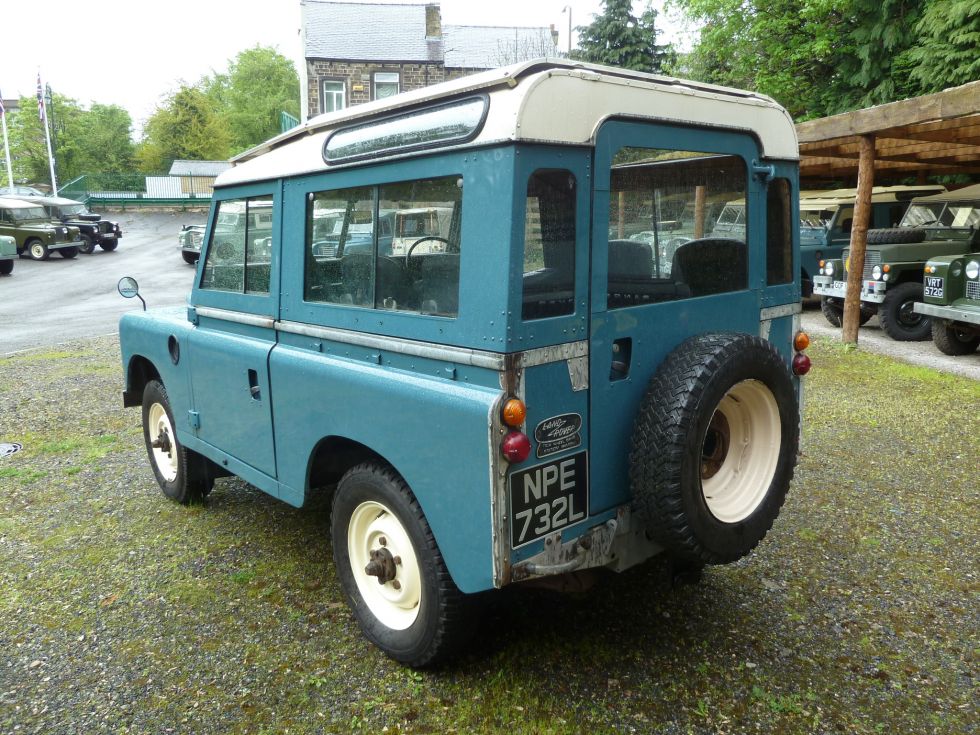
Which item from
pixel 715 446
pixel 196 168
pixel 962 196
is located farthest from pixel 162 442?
pixel 196 168

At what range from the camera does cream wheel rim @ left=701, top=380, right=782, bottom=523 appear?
3.06m

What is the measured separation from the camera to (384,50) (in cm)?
3319

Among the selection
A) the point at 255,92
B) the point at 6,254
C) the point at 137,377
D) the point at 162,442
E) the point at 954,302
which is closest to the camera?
the point at 162,442

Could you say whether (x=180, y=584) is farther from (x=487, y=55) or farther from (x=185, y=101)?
(x=185, y=101)

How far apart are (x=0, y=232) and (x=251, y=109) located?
47.6m

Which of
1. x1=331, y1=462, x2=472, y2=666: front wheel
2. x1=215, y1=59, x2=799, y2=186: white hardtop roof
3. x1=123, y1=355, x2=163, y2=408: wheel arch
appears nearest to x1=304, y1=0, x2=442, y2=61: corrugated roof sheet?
x1=123, y1=355, x2=163, y2=408: wheel arch

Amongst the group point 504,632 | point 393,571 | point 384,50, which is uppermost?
point 384,50

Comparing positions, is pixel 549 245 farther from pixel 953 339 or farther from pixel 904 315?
pixel 904 315

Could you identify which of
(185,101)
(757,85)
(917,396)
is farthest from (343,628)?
(185,101)

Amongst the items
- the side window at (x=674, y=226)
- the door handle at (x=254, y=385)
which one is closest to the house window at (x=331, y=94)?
the door handle at (x=254, y=385)

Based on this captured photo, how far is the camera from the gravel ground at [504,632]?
2.80m

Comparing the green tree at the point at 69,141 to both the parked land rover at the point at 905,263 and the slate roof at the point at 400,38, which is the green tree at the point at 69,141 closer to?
the slate roof at the point at 400,38

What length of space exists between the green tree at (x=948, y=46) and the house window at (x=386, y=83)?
2208cm

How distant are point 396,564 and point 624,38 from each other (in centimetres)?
2830
